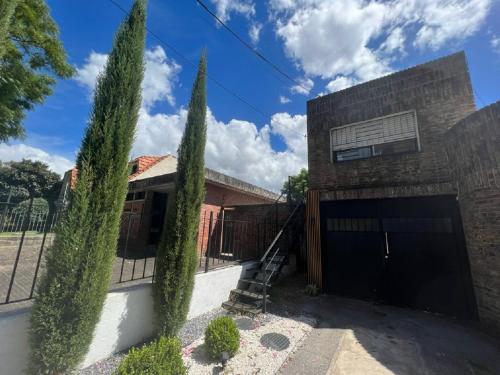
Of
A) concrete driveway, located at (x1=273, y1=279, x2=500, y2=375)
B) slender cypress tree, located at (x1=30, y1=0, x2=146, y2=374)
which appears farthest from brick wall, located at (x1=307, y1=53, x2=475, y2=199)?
slender cypress tree, located at (x1=30, y1=0, x2=146, y2=374)

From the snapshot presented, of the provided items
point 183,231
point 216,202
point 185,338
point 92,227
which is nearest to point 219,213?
point 216,202

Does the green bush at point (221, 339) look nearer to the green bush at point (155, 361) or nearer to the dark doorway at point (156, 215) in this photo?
the green bush at point (155, 361)

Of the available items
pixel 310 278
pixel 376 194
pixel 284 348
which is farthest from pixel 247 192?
pixel 284 348

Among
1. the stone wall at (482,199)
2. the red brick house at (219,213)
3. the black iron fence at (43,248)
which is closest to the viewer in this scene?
the black iron fence at (43,248)

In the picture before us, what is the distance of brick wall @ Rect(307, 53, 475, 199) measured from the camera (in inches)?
205

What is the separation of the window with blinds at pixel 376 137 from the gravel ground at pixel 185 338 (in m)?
5.48

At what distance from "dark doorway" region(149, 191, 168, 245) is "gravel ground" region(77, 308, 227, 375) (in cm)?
723

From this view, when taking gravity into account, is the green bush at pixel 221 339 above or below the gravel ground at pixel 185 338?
above

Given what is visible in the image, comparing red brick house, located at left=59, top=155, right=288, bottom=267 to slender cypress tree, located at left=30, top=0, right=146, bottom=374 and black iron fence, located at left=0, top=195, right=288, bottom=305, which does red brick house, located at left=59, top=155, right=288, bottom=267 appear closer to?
black iron fence, located at left=0, top=195, right=288, bottom=305

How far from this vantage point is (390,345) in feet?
11.8

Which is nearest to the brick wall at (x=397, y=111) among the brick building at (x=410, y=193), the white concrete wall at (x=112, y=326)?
the brick building at (x=410, y=193)

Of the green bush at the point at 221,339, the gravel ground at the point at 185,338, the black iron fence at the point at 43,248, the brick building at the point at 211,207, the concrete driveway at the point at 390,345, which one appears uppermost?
the brick building at the point at 211,207

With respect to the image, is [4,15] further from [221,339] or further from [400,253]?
[400,253]

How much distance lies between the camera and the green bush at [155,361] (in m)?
2.34
